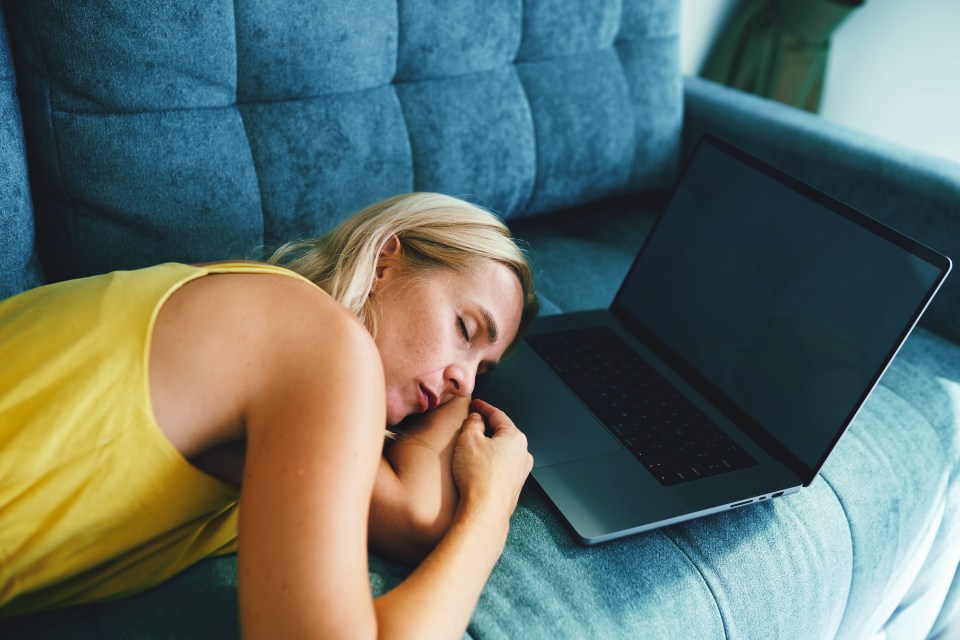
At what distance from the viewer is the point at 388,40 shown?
1.20 m

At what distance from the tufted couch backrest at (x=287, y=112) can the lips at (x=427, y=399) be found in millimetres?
446

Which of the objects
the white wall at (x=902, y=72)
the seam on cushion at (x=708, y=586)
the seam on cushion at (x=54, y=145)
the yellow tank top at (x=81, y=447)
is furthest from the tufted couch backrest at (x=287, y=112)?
the white wall at (x=902, y=72)

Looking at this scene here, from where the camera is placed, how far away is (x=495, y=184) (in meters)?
1.40

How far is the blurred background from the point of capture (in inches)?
82.4

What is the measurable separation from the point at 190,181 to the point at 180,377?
50 centimetres

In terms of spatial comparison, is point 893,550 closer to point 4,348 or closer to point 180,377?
point 180,377

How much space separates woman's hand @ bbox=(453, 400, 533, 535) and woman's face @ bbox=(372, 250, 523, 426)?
0.06m

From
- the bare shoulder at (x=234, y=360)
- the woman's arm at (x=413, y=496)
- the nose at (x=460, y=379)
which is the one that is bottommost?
the woman's arm at (x=413, y=496)

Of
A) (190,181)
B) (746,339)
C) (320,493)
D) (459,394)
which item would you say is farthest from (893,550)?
(190,181)

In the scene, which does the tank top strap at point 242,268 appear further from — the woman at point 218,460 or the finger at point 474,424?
the finger at point 474,424

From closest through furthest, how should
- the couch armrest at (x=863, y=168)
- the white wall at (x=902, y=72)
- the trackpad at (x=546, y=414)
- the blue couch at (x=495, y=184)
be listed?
1. the blue couch at (x=495, y=184)
2. the trackpad at (x=546, y=414)
3. the couch armrest at (x=863, y=168)
4. the white wall at (x=902, y=72)

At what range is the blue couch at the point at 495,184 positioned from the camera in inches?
33.1

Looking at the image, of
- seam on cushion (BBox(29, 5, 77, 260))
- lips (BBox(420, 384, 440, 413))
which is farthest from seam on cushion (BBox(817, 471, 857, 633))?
seam on cushion (BBox(29, 5, 77, 260))

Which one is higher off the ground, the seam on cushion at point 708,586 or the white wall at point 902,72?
the white wall at point 902,72
